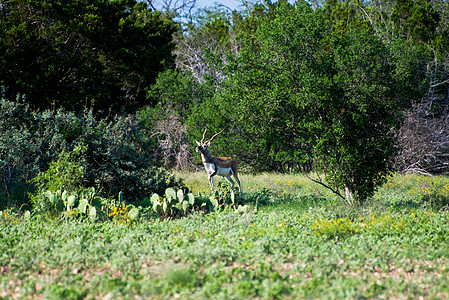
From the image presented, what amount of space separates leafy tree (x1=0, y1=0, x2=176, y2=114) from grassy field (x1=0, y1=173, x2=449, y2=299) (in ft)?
16.3

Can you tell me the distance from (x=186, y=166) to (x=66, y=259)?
533 inches

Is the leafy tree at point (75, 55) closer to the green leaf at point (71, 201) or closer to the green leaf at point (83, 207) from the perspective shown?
the green leaf at point (71, 201)

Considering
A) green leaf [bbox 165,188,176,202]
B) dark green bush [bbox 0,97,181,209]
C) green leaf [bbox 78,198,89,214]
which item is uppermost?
dark green bush [bbox 0,97,181,209]

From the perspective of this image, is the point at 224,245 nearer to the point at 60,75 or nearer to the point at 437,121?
the point at 60,75

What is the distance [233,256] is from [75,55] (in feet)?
30.6

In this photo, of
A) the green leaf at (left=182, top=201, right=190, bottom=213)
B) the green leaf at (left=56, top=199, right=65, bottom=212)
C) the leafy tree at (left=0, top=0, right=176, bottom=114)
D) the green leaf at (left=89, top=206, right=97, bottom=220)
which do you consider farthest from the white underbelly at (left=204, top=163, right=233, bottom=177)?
the leafy tree at (left=0, top=0, right=176, bottom=114)

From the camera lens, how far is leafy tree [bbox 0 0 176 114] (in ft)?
36.1

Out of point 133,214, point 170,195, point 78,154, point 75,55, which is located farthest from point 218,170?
point 75,55

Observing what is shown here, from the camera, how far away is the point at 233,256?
5395 millimetres

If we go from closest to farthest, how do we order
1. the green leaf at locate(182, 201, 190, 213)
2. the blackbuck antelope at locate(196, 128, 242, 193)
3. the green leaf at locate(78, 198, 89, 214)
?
the green leaf at locate(78, 198, 89, 214) → the green leaf at locate(182, 201, 190, 213) → the blackbuck antelope at locate(196, 128, 242, 193)

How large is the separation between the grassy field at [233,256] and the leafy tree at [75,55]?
4955 millimetres

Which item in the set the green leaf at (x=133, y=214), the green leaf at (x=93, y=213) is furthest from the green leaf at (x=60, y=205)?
the green leaf at (x=133, y=214)

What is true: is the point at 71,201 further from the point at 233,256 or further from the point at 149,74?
the point at 149,74

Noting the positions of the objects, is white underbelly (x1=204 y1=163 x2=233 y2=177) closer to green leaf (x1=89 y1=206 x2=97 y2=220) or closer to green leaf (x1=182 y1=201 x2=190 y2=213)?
green leaf (x1=182 y1=201 x2=190 y2=213)
